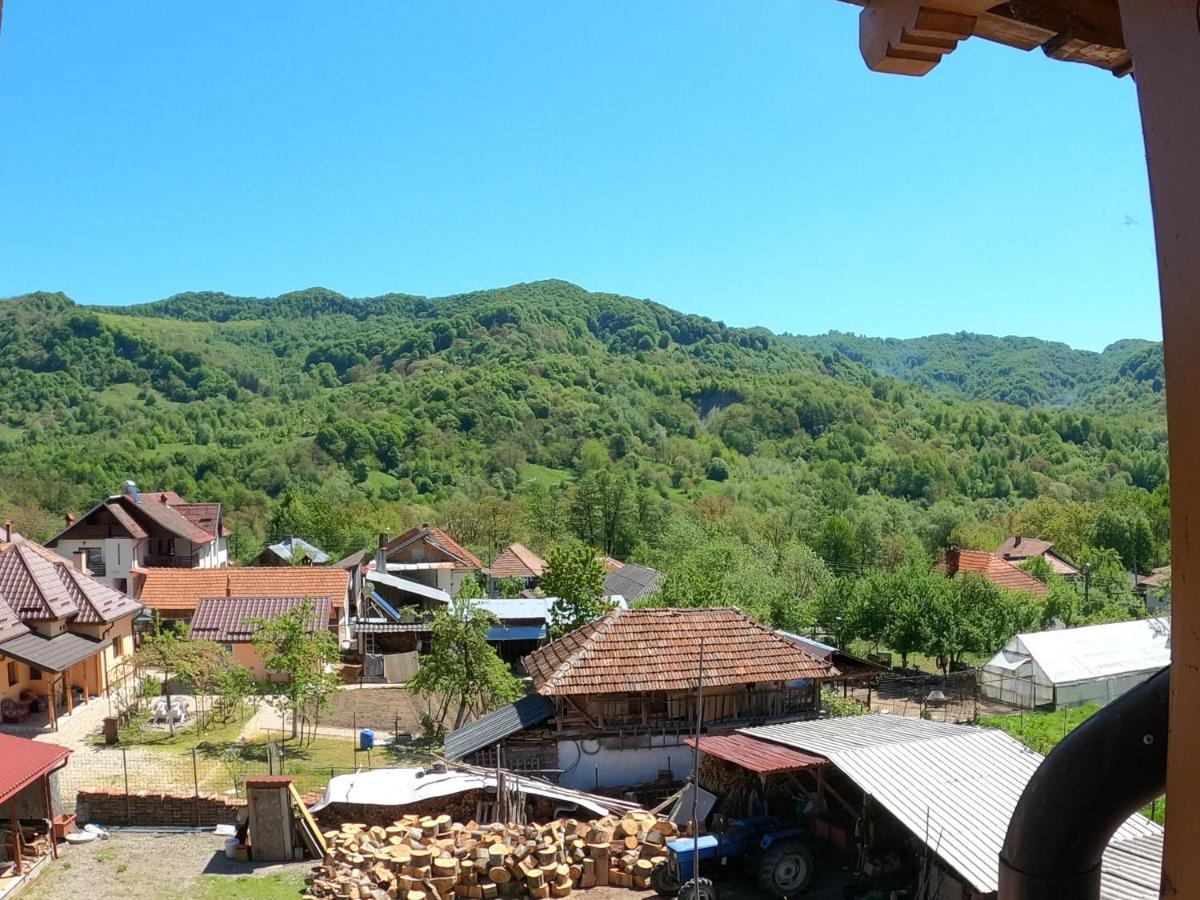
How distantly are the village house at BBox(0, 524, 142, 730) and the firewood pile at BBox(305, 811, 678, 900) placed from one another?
12.4 m

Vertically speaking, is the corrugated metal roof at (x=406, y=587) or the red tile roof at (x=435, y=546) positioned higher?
the red tile roof at (x=435, y=546)

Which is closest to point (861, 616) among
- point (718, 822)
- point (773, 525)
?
point (718, 822)

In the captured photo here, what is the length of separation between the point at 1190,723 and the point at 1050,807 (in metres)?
0.59

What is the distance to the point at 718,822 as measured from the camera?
51.3ft

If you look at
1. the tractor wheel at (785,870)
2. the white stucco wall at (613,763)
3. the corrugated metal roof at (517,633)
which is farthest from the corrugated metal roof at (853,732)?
the corrugated metal roof at (517,633)

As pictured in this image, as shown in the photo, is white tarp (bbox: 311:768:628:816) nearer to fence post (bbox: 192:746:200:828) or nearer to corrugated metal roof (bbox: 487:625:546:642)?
fence post (bbox: 192:746:200:828)

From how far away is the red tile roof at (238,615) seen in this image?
30.0 metres

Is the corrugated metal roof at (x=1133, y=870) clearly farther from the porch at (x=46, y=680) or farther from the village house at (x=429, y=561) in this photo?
the village house at (x=429, y=561)

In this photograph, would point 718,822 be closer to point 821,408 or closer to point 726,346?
point 821,408

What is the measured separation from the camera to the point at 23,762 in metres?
14.1

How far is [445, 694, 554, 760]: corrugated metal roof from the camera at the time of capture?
18.9m

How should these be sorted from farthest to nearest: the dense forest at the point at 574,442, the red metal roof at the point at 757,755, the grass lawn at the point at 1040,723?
the dense forest at the point at 574,442
the grass lawn at the point at 1040,723
the red metal roof at the point at 757,755

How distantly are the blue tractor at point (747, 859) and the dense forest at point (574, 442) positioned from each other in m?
15.5

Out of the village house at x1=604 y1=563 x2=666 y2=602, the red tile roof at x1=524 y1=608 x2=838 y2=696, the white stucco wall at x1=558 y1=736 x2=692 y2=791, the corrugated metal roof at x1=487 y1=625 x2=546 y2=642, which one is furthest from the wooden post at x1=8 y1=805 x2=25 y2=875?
the village house at x1=604 y1=563 x2=666 y2=602
